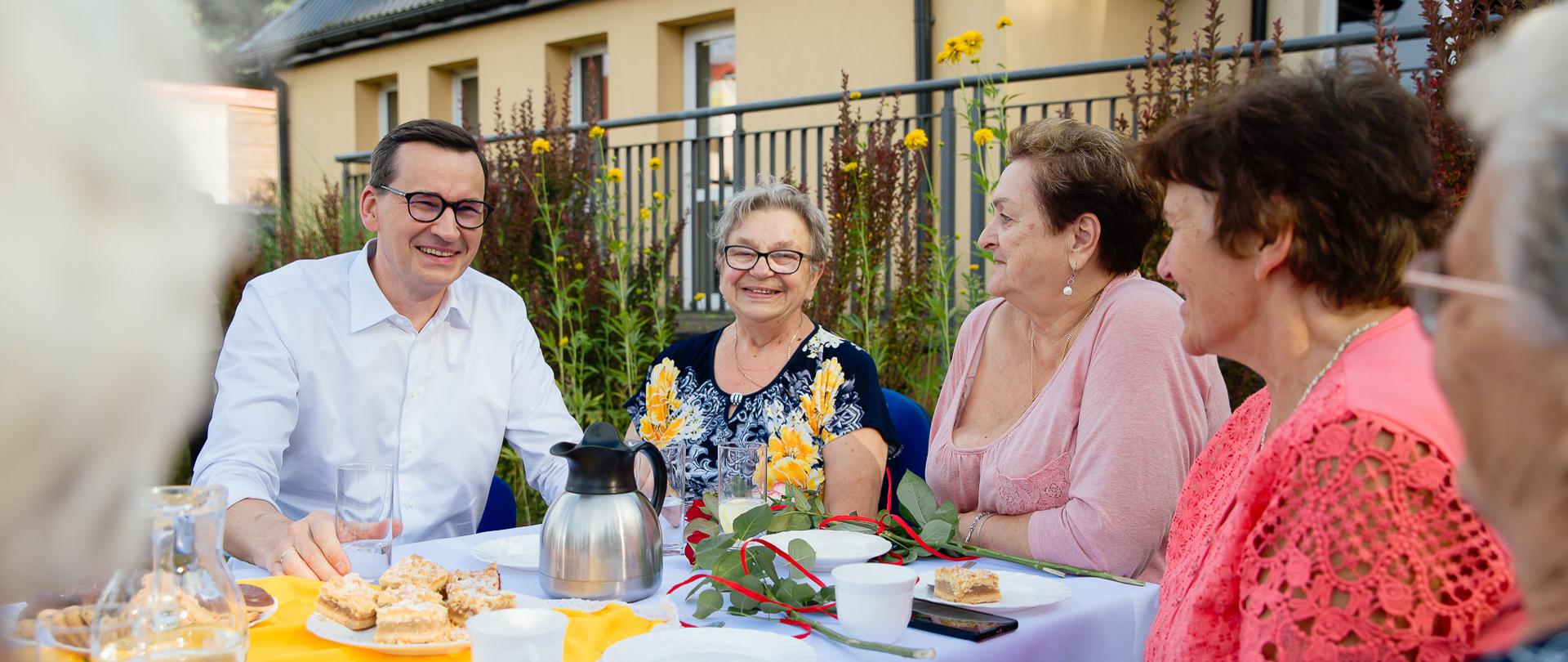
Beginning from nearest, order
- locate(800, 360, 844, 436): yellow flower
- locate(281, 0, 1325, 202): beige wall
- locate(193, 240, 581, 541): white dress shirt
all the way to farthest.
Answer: locate(193, 240, 581, 541): white dress shirt → locate(800, 360, 844, 436): yellow flower → locate(281, 0, 1325, 202): beige wall

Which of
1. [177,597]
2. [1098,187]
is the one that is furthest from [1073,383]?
[177,597]

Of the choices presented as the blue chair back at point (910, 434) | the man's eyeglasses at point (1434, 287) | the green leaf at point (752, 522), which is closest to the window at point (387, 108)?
the blue chair back at point (910, 434)

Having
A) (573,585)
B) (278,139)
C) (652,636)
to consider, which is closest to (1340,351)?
(652,636)

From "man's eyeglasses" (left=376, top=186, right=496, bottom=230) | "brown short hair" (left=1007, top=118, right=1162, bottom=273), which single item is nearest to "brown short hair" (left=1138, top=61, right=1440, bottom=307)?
"brown short hair" (left=1007, top=118, right=1162, bottom=273)

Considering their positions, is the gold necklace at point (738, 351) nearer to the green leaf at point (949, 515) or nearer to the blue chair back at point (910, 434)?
the blue chair back at point (910, 434)

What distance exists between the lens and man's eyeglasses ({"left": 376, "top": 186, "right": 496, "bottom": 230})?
116 inches

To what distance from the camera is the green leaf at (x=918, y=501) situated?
220 centimetres

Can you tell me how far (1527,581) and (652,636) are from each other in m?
1.07

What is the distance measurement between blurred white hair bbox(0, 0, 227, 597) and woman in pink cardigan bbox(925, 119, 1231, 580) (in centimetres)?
199

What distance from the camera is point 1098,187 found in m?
2.63

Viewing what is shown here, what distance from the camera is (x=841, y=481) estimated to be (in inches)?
110

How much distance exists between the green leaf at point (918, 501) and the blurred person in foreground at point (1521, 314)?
129 centimetres

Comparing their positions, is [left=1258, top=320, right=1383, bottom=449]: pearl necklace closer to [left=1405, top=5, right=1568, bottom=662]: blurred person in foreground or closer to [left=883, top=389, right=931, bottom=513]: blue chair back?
[left=1405, top=5, right=1568, bottom=662]: blurred person in foreground

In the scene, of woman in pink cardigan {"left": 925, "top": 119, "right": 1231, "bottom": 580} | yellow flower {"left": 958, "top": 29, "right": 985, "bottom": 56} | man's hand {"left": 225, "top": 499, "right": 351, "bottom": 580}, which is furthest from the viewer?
yellow flower {"left": 958, "top": 29, "right": 985, "bottom": 56}
